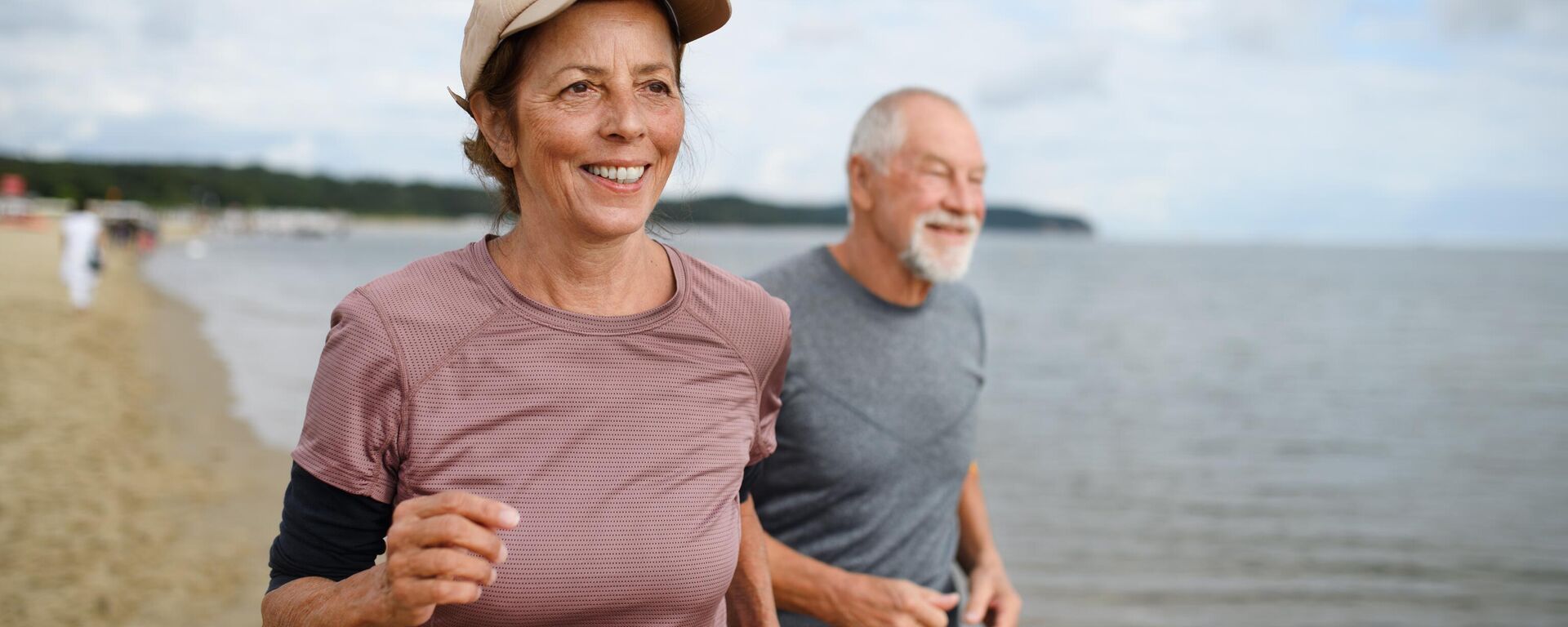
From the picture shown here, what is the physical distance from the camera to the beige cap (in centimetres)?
171

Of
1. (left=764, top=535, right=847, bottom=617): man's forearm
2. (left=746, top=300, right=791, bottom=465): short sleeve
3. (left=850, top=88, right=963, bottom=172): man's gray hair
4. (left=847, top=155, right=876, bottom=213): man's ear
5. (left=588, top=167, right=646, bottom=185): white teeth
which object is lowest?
(left=764, top=535, right=847, bottom=617): man's forearm

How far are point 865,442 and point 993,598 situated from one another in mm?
642

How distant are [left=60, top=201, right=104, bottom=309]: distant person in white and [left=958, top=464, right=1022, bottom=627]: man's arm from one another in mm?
18975

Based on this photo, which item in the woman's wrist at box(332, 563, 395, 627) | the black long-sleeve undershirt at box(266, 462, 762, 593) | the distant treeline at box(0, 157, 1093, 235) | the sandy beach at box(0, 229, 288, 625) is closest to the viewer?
the woman's wrist at box(332, 563, 395, 627)

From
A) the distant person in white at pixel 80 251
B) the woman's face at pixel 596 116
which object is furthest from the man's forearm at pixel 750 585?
the distant person in white at pixel 80 251

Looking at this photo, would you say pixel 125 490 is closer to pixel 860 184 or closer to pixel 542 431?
pixel 860 184

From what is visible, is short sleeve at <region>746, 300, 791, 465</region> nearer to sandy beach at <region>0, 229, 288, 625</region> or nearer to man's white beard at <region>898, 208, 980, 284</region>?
man's white beard at <region>898, 208, 980, 284</region>

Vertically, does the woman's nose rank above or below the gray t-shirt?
above

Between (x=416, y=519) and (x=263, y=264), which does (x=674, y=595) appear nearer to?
(x=416, y=519)

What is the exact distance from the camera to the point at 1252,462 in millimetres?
14055

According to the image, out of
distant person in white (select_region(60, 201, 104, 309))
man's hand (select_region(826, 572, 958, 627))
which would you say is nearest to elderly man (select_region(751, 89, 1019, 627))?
man's hand (select_region(826, 572, 958, 627))

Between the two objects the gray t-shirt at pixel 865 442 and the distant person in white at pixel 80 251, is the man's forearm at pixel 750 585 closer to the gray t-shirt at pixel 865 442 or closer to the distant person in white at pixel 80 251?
the gray t-shirt at pixel 865 442

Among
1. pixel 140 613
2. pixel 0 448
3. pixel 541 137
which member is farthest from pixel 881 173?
pixel 0 448

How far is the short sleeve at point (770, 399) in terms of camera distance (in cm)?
215
